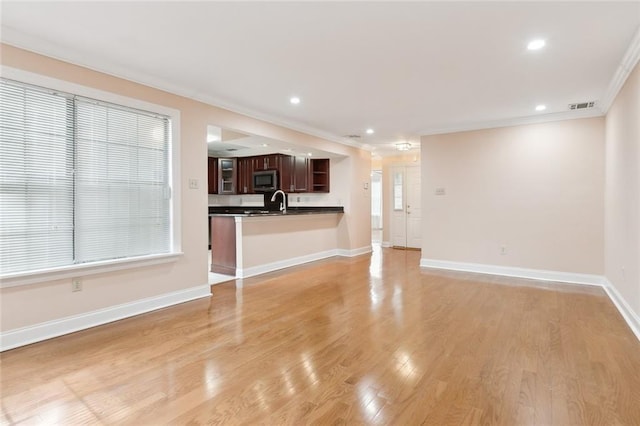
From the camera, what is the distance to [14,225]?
2.67 meters

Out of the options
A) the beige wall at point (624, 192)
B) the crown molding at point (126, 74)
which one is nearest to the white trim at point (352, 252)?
the crown molding at point (126, 74)

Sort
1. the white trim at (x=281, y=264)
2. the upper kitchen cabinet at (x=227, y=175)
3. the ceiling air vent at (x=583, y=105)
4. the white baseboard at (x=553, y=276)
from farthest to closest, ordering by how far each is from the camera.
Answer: the upper kitchen cabinet at (x=227, y=175), the white trim at (x=281, y=264), the ceiling air vent at (x=583, y=105), the white baseboard at (x=553, y=276)

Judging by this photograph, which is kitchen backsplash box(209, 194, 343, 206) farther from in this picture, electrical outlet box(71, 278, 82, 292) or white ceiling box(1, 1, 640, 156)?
electrical outlet box(71, 278, 82, 292)

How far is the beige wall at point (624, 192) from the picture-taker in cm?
295

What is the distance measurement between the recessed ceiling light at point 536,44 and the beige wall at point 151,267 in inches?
133

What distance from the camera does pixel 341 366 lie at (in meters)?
2.33

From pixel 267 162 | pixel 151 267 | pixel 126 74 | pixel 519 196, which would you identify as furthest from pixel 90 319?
pixel 519 196

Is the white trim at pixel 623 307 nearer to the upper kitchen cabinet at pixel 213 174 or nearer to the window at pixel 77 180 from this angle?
the window at pixel 77 180

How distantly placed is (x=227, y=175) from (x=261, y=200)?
110cm

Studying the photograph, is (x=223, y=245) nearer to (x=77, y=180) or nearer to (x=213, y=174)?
(x=77, y=180)

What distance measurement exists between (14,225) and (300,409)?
2.69 m

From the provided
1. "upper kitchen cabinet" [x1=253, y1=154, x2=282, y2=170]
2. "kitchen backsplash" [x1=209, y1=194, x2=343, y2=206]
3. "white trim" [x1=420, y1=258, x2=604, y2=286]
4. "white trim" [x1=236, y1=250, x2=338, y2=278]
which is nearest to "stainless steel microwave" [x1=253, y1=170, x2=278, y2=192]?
"upper kitchen cabinet" [x1=253, y1=154, x2=282, y2=170]

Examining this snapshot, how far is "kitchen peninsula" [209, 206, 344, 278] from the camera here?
203 inches

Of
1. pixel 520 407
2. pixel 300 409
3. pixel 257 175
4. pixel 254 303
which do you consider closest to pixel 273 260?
pixel 254 303
